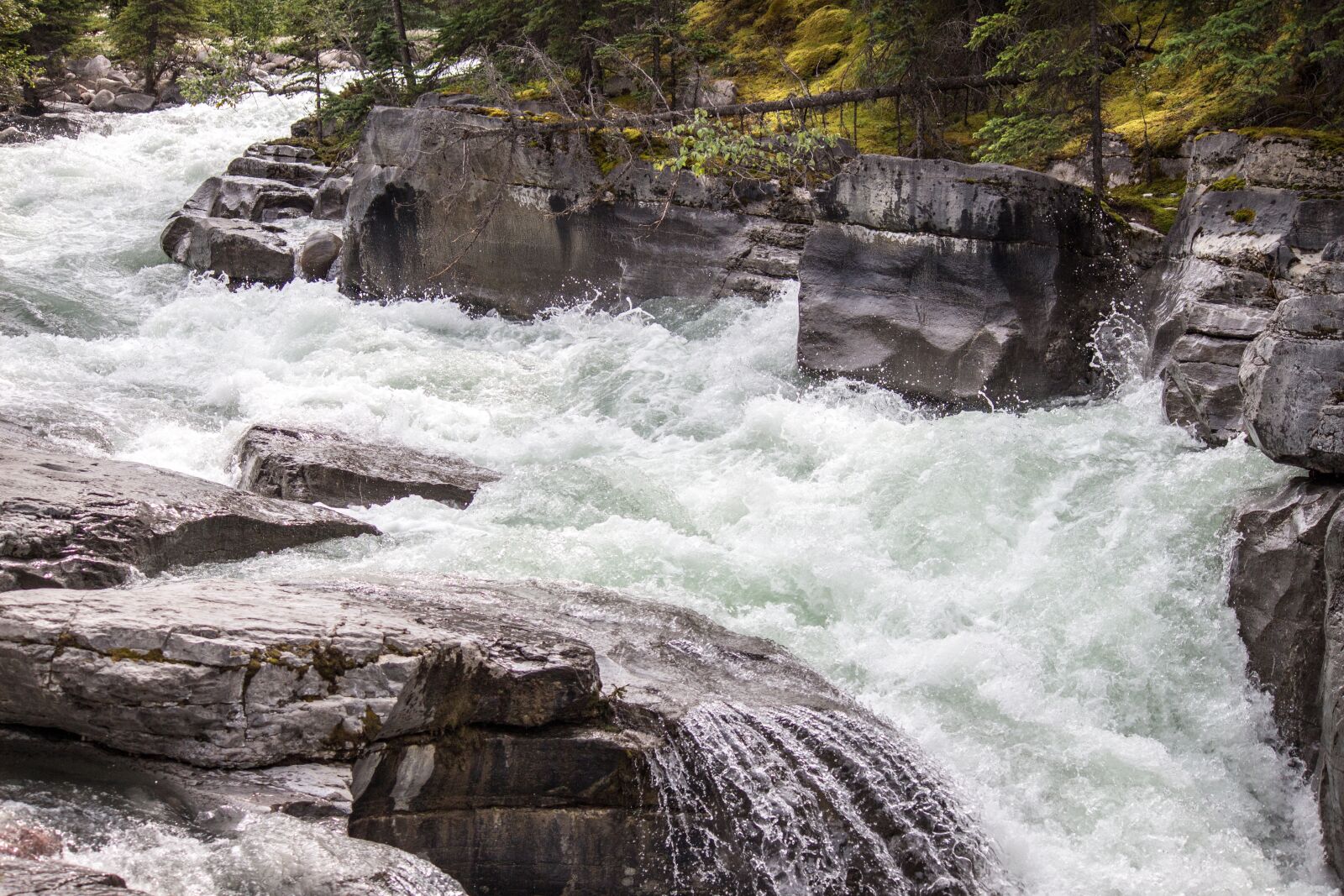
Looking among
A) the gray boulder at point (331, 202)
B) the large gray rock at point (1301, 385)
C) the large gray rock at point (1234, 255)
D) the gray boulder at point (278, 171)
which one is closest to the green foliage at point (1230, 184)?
the large gray rock at point (1234, 255)

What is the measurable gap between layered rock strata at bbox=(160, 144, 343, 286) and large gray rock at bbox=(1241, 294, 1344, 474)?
43.9 ft

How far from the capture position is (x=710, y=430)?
1097cm

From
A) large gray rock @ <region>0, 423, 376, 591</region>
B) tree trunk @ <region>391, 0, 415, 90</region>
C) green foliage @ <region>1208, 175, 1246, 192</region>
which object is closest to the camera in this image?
large gray rock @ <region>0, 423, 376, 591</region>

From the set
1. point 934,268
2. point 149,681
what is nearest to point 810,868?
point 149,681

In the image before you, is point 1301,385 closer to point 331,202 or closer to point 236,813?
point 236,813

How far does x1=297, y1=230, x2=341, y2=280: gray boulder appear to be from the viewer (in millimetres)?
16594

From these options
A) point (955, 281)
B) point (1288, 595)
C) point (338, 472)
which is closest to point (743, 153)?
point (955, 281)

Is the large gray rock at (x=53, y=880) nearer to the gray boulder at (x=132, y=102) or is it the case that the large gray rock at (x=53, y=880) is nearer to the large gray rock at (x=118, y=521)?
the large gray rock at (x=118, y=521)

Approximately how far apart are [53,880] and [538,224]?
1181 centimetres

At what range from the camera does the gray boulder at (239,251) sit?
16.8 metres

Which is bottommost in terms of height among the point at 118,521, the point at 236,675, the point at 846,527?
the point at 846,527

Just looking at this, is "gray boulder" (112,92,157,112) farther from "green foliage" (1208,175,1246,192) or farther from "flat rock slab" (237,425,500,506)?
"green foliage" (1208,175,1246,192)

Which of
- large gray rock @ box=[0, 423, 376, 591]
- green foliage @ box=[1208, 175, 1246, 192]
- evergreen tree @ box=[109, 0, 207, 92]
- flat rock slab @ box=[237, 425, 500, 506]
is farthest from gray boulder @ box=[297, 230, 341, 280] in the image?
evergreen tree @ box=[109, 0, 207, 92]

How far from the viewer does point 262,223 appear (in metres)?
18.5
